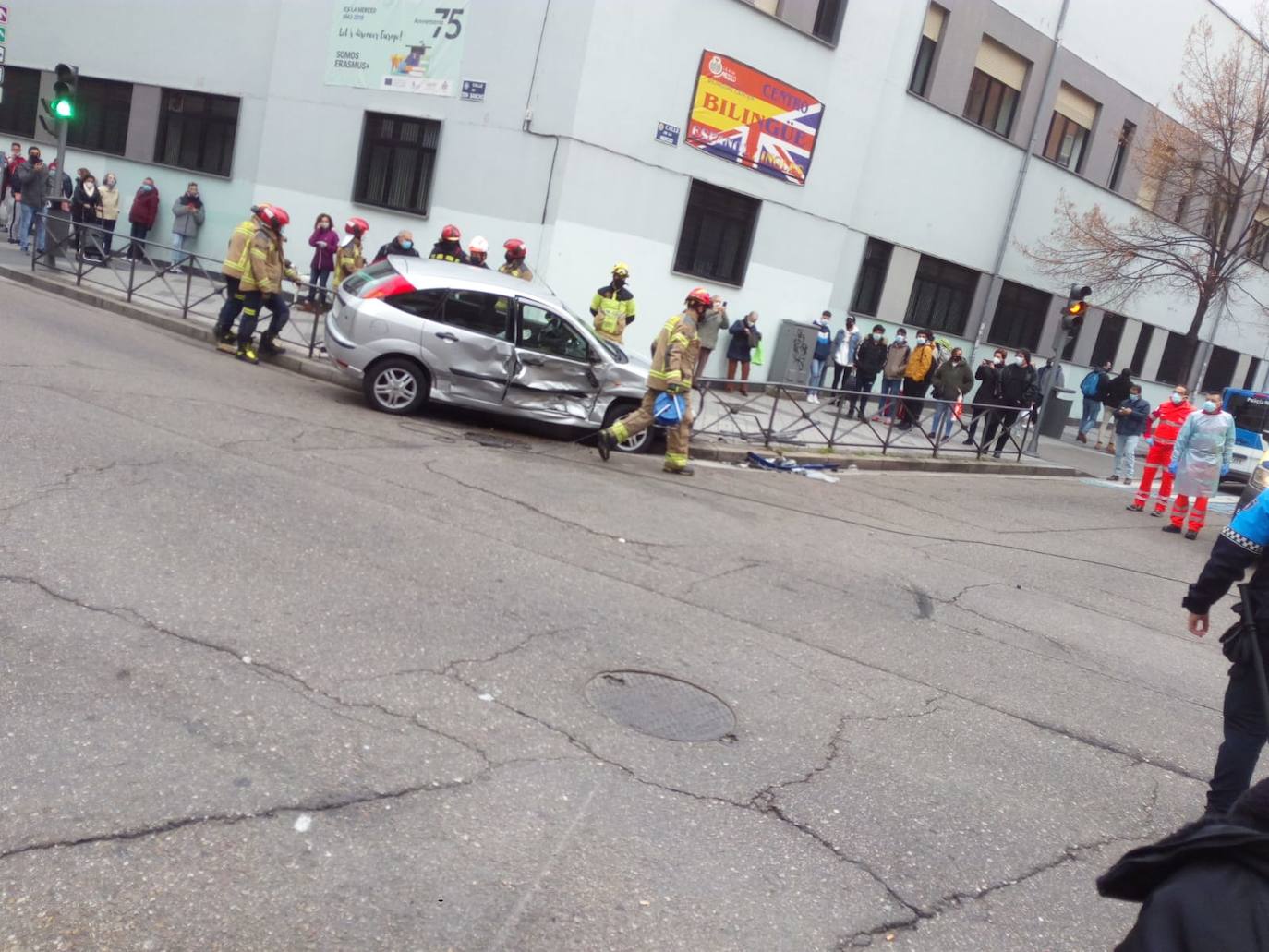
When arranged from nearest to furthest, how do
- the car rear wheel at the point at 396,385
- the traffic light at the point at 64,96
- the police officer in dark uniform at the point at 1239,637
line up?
the police officer in dark uniform at the point at 1239,637
the car rear wheel at the point at 396,385
the traffic light at the point at 64,96

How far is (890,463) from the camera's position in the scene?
51.9ft

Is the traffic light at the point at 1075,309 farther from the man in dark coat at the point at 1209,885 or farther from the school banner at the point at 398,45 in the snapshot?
the man in dark coat at the point at 1209,885

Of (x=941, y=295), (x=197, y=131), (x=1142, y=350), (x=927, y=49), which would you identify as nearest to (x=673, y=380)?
(x=927, y=49)

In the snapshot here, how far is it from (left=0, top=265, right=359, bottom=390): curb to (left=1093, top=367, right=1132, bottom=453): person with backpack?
14965 millimetres

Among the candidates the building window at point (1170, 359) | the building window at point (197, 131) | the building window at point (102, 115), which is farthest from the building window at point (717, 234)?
the building window at point (1170, 359)

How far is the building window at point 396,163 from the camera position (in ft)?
60.4

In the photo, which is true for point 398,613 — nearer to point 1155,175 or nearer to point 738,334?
point 738,334

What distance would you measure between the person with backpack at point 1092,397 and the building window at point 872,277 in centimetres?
516

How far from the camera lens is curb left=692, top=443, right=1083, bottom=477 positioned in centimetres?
1353

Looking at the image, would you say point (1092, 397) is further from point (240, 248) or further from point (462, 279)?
point (240, 248)

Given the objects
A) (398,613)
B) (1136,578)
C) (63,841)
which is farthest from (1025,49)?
(63,841)

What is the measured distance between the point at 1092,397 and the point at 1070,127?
268 inches

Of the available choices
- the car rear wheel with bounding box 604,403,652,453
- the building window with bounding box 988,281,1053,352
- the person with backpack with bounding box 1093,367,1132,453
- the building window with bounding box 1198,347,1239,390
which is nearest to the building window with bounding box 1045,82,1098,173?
the building window with bounding box 988,281,1053,352

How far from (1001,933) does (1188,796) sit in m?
2.03
